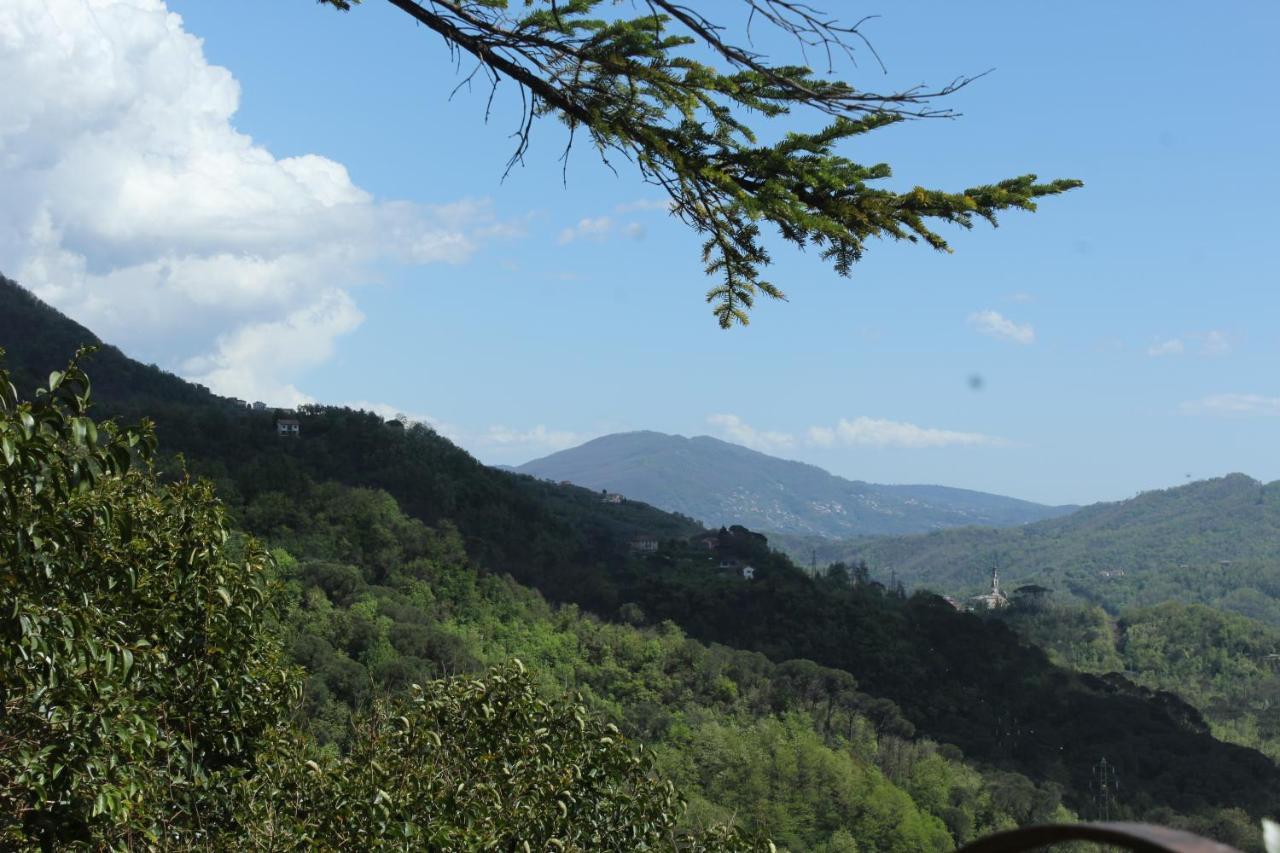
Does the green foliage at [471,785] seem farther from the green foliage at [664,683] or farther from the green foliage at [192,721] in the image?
the green foliage at [664,683]

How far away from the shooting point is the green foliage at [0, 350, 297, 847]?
389cm

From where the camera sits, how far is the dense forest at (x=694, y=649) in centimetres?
5400

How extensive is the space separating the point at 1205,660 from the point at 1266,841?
123448 mm

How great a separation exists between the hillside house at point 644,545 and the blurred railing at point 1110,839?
96.9 m

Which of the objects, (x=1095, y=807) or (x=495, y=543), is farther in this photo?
(x=495, y=543)

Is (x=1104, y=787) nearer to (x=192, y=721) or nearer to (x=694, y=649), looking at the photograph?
(x=694, y=649)

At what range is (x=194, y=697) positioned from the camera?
631 centimetres

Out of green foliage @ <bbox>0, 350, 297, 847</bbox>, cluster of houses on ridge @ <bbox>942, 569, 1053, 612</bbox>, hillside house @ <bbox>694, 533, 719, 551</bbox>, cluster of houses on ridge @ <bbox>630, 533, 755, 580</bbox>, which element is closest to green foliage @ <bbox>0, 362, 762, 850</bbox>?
green foliage @ <bbox>0, 350, 297, 847</bbox>

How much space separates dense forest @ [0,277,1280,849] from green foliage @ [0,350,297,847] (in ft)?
96.7

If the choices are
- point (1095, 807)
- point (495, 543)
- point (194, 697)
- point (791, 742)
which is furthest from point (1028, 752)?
point (194, 697)

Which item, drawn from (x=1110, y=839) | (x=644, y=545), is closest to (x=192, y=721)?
(x=1110, y=839)

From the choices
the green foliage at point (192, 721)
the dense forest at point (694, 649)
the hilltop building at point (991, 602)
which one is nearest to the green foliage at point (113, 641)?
the green foliage at point (192, 721)

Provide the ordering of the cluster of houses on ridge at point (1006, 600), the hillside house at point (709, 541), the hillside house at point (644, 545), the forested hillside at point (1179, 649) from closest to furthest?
the hillside house at point (644, 545) → the forested hillside at point (1179, 649) → the hillside house at point (709, 541) → the cluster of houses on ridge at point (1006, 600)

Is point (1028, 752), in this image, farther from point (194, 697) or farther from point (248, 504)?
point (194, 697)
